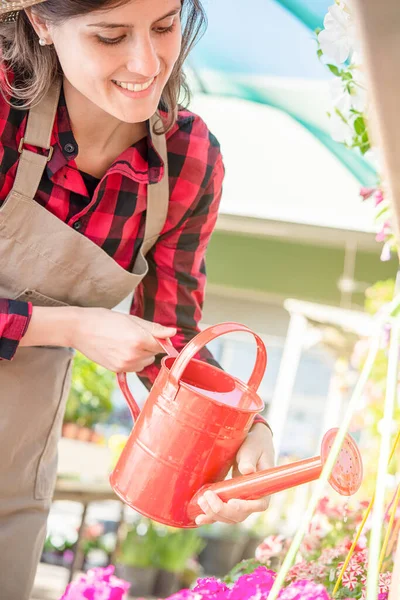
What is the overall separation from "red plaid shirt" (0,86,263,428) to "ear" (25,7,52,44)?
0.37 ft

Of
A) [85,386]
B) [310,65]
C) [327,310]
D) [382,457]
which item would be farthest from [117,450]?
[382,457]

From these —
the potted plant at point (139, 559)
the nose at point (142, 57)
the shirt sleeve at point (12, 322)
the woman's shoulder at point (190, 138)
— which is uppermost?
the nose at point (142, 57)

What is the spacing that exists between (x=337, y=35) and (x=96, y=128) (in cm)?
42

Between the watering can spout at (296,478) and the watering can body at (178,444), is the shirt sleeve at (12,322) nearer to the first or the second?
the watering can body at (178,444)

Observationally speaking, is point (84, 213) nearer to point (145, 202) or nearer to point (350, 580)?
point (145, 202)

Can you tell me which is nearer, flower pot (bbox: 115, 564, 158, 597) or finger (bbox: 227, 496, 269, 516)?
finger (bbox: 227, 496, 269, 516)

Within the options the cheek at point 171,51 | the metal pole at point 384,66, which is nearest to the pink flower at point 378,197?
the cheek at point 171,51

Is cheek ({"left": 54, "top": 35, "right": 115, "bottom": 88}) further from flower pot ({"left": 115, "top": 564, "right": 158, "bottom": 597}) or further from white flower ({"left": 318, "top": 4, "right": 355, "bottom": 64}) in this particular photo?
flower pot ({"left": 115, "top": 564, "right": 158, "bottom": 597})

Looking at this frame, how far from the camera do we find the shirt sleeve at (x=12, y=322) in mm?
1133

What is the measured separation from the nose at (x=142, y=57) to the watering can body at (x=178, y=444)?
376 mm

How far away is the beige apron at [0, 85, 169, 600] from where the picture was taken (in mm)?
1221

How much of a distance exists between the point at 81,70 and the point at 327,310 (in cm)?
452

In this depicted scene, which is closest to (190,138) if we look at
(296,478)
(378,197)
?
(378,197)

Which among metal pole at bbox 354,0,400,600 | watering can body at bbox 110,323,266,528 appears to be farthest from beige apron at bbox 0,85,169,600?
metal pole at bbox 354,0,400,600
